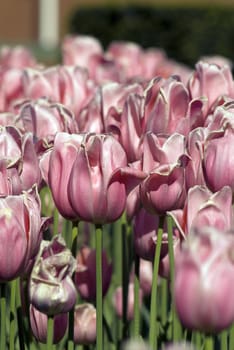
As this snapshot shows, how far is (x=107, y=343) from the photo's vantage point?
8.85 feet

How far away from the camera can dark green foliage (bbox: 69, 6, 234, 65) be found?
50.6 ft

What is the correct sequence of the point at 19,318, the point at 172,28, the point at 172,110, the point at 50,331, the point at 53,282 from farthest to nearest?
the point at 172,28 < the point at 172,110 < the point at 19,318 < the point at 50,331 < the point at 53,282

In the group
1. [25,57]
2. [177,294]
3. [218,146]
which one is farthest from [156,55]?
[177,294]

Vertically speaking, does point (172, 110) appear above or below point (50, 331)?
above

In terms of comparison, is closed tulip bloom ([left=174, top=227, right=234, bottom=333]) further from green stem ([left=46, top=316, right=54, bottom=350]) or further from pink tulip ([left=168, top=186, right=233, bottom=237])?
green stem ([left=46, top=316, right=54, bottom=350])

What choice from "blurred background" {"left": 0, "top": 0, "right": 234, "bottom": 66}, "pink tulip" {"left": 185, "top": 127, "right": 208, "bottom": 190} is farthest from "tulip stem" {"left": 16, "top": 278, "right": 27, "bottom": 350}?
"blurred background" {"left": 0, "top": 0, "right": 234, "bottom": 66}

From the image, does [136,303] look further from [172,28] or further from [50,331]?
[172,28]

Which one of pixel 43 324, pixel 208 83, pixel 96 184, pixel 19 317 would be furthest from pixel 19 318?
pixel 208 83

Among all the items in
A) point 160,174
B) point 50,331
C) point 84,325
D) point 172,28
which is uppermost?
point 160,174

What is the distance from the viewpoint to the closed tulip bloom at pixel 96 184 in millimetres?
1895

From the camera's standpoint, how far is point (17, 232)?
5.83 ft

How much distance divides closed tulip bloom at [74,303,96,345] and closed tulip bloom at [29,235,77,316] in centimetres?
58

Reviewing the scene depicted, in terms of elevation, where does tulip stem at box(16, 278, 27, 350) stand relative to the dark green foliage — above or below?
above

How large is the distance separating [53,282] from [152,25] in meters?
14.6
